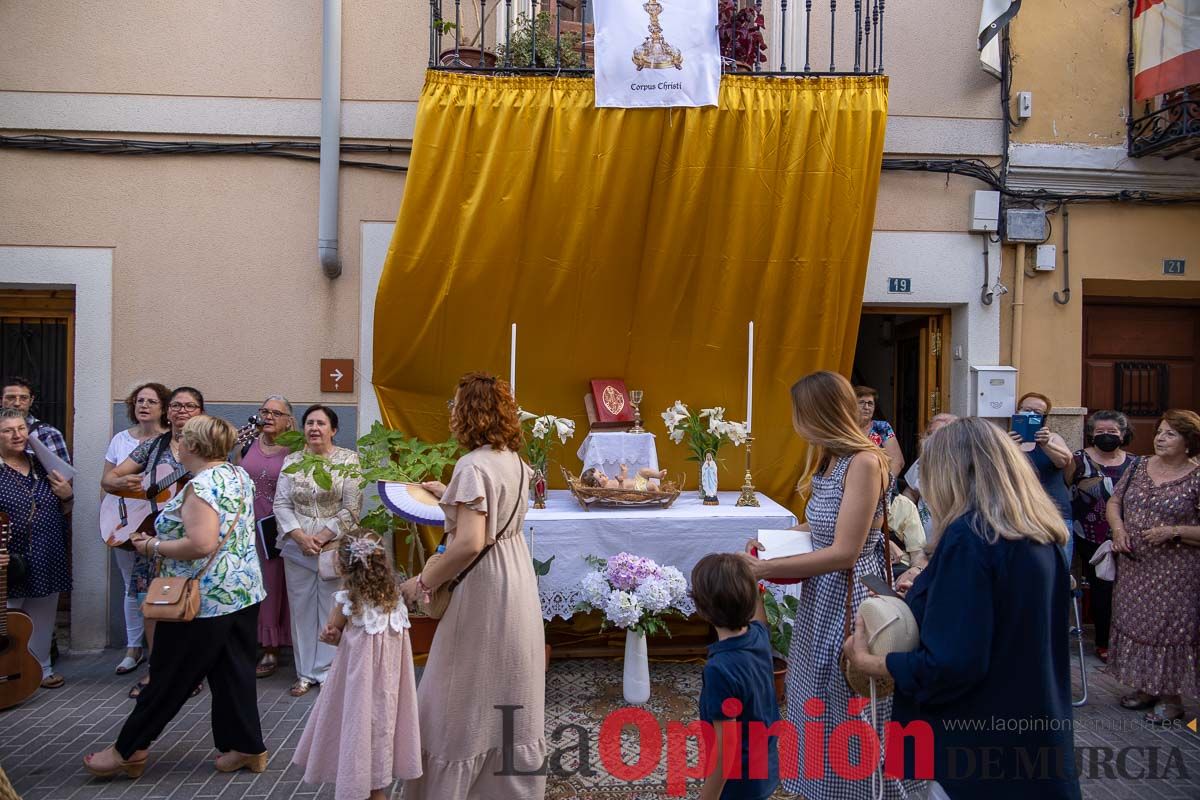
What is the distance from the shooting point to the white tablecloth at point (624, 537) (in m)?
4.67

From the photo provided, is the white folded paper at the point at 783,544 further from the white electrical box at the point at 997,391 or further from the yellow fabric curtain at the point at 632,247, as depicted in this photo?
the white electrical box at the point at 997,391

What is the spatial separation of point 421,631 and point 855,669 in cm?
317

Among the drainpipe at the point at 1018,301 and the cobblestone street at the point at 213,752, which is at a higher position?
the drainpipe at the point at 1018,301

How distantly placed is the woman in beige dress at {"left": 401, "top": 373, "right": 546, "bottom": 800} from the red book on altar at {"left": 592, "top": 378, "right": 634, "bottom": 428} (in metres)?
2.29

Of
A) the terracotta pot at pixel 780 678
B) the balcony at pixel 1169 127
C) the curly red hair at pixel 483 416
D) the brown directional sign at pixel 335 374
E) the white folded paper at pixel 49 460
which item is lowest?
the terracotta pot at pixel 780 678

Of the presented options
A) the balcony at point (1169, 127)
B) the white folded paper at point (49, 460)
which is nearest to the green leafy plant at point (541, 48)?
the white folded paper at point (49, 460)

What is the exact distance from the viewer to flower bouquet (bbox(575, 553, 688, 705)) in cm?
434

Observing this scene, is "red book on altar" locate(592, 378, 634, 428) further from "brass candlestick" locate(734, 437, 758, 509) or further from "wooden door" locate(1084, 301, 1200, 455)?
"wooden door" locate(1084, 301, 1200, 455)

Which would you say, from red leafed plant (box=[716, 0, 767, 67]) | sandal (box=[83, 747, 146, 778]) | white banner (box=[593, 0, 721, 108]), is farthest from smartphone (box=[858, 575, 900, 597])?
red leafed plant (box=[716, 0, 767, 67])

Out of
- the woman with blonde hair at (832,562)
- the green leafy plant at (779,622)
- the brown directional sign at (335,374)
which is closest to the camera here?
the woman with blonde hair at (832,562)

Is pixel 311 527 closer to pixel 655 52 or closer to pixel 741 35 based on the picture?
pixel 655 52

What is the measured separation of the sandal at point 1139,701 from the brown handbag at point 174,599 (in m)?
4.69

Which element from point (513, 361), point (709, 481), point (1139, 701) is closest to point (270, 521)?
point (513, 361)

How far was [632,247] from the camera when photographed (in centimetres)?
527
